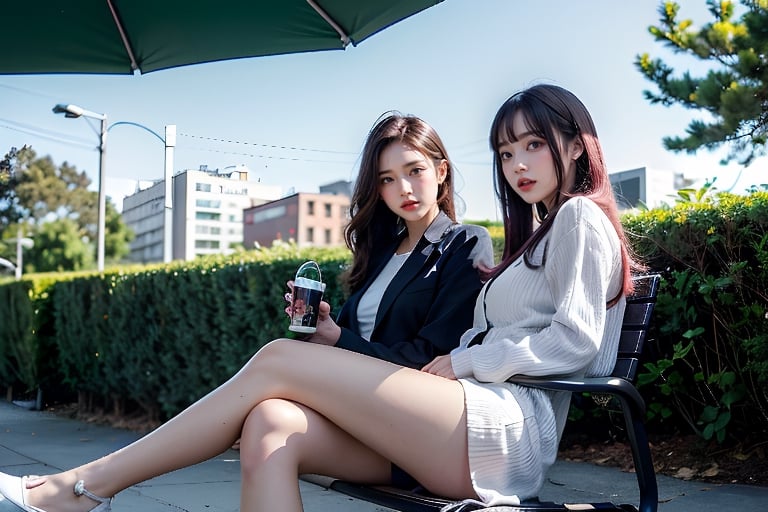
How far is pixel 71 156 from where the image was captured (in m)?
5.71

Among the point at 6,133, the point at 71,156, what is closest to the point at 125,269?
the point at 71,156

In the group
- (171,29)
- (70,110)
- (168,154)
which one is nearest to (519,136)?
(171,29)

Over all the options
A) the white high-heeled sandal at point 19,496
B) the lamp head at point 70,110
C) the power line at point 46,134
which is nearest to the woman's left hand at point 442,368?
the white high-heeled sandal at point 19,496

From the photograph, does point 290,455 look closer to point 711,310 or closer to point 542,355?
point 542,355

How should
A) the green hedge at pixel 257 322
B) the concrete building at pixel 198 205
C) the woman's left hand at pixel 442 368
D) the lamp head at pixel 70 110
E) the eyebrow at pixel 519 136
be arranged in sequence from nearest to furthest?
the woman's left hand at pixel 442 368 → the eyebrow at pixel 519 136 → the green hedge at pixel 257 322 → the concrete building at pixel 198 205 → the lamp head at pixel 70 110

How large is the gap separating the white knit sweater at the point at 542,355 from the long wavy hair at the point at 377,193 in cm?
77

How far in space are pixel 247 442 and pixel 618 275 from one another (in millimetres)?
997

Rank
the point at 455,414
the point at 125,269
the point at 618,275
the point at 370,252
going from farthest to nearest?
the point at 125,269 → the point at 370,252 → the point at 618,275 → the point at 455,414

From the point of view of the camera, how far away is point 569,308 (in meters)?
1.79

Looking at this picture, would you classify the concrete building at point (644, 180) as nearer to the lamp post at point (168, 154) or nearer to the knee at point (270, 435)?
the lamp post at point (168, 154)

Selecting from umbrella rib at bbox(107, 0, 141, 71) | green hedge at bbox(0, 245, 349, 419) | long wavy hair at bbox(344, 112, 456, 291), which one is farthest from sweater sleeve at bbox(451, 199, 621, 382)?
green hedge at bbox(0, 245, 349, 419)

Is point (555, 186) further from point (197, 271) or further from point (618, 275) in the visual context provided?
point (197, 271)

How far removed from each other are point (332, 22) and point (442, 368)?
1.83 m

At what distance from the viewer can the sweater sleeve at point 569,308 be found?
1.79m
